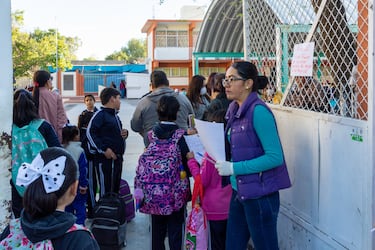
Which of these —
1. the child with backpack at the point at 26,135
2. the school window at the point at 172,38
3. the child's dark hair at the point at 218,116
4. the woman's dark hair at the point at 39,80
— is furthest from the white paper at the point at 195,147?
the school window at the point at 172,38

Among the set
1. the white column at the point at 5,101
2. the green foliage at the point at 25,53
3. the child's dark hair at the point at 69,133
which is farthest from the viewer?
the green foliage at the point at 25,53

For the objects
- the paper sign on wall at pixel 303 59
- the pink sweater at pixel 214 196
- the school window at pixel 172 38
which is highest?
the school window at pixel 172 38

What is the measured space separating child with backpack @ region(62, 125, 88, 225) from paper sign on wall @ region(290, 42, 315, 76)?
2.41 m

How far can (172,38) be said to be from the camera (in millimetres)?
39062

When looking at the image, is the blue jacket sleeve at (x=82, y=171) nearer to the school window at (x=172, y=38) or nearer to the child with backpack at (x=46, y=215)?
the child with backpack at (x=46, y=215)

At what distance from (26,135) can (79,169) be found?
1104 mm

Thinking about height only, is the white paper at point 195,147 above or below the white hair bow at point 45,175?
below

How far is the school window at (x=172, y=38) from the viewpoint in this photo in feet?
127

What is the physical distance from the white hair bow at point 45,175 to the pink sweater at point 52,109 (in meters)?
3.75

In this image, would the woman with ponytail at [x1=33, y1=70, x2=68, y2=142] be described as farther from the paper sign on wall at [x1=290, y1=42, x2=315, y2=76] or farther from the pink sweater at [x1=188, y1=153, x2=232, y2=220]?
the paper sign on wall at [x1=290, y1=42, x2=315, y2=76]

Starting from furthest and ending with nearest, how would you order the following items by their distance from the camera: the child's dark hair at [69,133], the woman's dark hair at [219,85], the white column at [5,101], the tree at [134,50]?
the tree at [134,50], the child's dark hair at [69,133], the woman's dark hair at [219,85], the white column at [5,101]

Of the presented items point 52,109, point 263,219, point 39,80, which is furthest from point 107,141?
point 263,219

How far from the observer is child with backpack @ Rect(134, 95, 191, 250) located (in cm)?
392

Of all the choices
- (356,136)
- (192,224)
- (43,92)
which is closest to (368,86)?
(356,136)
